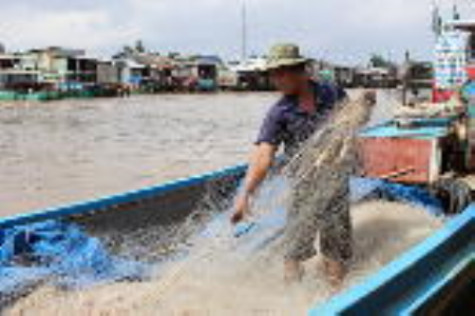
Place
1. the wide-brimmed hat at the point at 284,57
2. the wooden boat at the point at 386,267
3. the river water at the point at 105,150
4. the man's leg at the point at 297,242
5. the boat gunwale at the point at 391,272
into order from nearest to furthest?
the boat gunwale at the point at 391,272, the wooden boat at the point at 386,267, the wide-brimmed hat at the point at 284,57, the man's leg at the point at 297,242, the river water at the point at 105,150

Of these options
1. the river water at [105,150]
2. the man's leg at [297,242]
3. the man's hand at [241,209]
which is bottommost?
the river water at [105,150]

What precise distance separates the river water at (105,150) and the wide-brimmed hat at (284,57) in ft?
16.7

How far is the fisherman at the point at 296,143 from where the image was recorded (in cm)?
439

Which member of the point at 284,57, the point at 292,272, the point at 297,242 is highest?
the point at 284,57

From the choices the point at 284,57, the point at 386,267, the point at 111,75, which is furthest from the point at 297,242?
the point at 111,75

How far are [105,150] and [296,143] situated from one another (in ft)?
50.7

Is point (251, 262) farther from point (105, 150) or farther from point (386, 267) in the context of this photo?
point (105, 150)

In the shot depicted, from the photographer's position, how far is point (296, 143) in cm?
463

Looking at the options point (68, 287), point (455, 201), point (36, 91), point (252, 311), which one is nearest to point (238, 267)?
point (252, 311)

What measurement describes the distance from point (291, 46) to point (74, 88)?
4787 centimetres

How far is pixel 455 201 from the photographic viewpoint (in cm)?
636

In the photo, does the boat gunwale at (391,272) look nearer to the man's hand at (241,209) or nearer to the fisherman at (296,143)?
the fisherman at (296,143)

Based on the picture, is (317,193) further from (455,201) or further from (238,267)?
(455,201)

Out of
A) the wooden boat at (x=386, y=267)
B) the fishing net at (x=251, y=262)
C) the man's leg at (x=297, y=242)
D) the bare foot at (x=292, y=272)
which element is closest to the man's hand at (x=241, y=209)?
the fishing net at (x=251, y=262)
